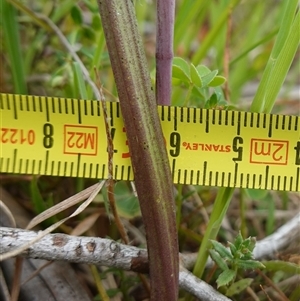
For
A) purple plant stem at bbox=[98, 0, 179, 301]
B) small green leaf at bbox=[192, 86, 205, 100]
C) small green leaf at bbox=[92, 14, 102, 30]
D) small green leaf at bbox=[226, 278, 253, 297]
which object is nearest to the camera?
purple plant stem at bbox=[98, 0, 179, 301]

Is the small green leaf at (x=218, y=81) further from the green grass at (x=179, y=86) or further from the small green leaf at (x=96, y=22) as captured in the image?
the small green leaf at (x=96, y=22)

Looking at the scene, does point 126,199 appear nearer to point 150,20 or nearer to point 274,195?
point 274,195

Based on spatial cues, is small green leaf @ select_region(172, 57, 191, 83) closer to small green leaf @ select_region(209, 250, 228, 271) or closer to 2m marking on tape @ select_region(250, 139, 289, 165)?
2m marking on tape @ select_region(250, 139, 289, 165)

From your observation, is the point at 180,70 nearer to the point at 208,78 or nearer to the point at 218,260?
the point at 208,78

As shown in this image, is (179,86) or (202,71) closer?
(202,71)

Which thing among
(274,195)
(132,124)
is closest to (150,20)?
(274,195)

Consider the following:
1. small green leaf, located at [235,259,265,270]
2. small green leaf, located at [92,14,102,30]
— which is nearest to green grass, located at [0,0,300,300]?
small green leaf, located at [92,14,102,30]

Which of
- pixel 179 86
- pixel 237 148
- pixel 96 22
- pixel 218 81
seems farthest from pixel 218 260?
pixel 96 22
